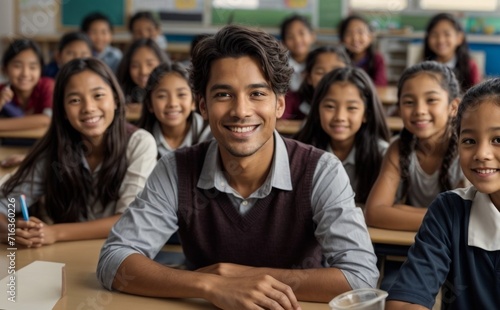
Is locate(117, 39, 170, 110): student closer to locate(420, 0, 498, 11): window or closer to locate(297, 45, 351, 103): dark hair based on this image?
locate(297, 45, 351, 103): dark hair

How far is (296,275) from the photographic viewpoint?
5.07 ft

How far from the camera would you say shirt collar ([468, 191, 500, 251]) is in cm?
144

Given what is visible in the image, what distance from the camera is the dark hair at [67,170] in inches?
91.6

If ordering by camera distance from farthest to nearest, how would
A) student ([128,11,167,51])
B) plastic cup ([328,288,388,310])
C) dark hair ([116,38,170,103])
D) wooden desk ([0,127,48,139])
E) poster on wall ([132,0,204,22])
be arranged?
poster on wall ([132,0,204,22]), student ([128,11,167,51]), dark hair ([116,38,170,103]), wooden desk ([0,127,48,139]), plastic cup ([328,288,388,310])

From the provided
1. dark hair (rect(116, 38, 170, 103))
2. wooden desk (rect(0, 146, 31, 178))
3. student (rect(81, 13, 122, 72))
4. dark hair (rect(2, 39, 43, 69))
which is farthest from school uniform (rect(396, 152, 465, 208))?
student (rect(81, 13, 122, 72))

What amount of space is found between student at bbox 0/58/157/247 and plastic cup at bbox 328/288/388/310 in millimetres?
1124

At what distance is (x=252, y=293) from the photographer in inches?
55.6

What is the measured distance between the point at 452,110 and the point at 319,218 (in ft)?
3.98

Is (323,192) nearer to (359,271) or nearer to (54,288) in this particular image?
(359,271)

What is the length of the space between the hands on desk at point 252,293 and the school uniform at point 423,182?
1.18 m

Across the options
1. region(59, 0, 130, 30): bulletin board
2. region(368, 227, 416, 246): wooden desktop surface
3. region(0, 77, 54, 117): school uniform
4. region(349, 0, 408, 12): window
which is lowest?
region(368, 227, 416, 246): wooden desktop surface

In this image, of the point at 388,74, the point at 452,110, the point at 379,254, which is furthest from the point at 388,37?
the point at 379,254

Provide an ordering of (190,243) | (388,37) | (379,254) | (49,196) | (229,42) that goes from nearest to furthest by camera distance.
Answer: (229,42) < (190,243) < (379,254) < (49,196) < (388,37)

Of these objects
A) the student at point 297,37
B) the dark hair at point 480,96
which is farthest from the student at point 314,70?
the dark hair at point 480,96
